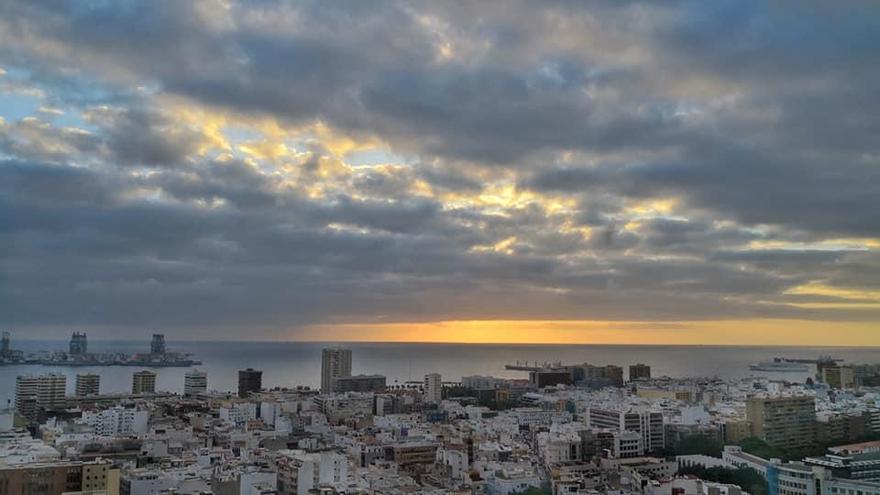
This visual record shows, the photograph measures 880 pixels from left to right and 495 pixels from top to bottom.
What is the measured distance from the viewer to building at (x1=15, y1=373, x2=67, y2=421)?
656 inches

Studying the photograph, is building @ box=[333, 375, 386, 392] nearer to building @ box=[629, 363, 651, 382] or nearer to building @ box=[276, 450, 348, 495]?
building @ box=[629, 363, 651, 382]

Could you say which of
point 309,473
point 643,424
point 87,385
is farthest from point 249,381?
point 309,473

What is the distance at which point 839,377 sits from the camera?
72.7 feet

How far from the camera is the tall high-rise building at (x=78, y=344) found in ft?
99.2

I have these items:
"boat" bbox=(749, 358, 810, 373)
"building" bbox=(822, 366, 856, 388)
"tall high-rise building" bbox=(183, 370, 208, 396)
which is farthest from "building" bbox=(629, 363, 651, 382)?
"tall high-rise building" bbox=(183, 370, 208, 396)

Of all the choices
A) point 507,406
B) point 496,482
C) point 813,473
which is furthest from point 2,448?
point 507,406

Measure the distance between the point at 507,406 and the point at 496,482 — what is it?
12552mm

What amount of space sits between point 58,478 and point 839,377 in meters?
21.9

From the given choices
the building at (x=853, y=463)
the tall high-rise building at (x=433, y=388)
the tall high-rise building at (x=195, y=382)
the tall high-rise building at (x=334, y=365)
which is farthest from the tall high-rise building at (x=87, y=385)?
the building at (x=853, y=463)

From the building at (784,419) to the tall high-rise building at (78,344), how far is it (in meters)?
26.2

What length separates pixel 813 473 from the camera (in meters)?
7.35

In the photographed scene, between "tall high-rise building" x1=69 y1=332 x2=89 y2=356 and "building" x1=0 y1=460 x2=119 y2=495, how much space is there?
2548cm

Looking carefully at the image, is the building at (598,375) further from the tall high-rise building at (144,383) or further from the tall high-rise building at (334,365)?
the tall high-rise building at (144,383)

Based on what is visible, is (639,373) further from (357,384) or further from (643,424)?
(643,424)
